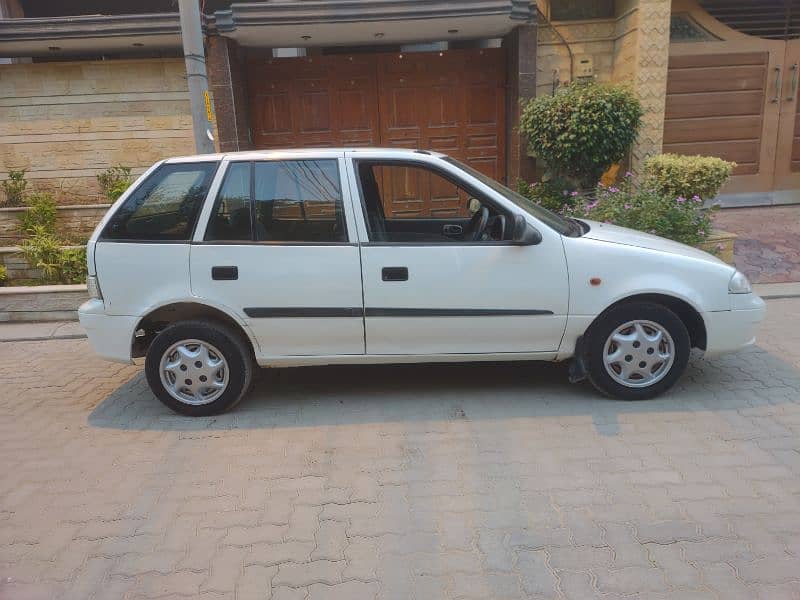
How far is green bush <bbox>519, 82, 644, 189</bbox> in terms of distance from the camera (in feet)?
24.9

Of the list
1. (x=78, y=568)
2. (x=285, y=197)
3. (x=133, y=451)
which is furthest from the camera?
(x=285, y=197)

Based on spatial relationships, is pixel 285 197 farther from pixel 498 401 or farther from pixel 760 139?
pixel 760 139

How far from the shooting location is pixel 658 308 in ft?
13.1

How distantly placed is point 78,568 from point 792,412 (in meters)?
4.08

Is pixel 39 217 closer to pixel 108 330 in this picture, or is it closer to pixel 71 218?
pixel 71 218

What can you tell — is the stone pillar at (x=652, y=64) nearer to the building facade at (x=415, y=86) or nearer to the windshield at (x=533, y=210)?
the building facade at (x=415, y=86)

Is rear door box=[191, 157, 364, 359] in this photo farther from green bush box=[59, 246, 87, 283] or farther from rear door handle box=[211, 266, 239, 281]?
green bush box=[59, 246, 87, 283]

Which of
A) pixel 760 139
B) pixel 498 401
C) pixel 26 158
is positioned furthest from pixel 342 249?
pixel 760 139

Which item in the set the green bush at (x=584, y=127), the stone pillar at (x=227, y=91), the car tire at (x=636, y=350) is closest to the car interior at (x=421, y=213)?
the car tire at (x=636, y=350)

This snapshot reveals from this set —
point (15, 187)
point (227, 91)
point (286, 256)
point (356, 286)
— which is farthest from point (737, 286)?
point (15, 187)

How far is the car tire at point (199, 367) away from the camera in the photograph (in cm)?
410

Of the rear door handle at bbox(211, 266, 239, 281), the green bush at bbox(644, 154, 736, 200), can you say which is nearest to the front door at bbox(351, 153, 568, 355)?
the rear door handle at bbox(211, 266, 239, 281)

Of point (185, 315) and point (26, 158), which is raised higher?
point (26, 158)

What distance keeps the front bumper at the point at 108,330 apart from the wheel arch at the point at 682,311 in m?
3.04
